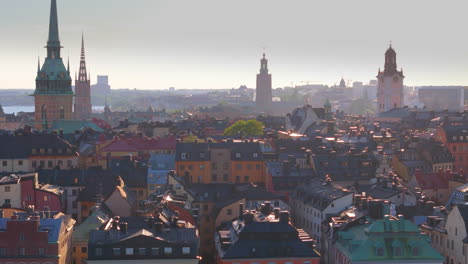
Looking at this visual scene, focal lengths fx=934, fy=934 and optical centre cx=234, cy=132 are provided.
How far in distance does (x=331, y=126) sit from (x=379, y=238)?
9561cm

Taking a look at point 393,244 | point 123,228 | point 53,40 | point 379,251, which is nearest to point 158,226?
point 123,228

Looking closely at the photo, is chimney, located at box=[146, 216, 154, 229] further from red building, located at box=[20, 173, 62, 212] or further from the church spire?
the church spire

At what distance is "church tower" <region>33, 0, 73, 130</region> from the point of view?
186 meters

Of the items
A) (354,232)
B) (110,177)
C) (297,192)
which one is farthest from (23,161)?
(354,232)

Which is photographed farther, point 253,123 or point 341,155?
point 253,123

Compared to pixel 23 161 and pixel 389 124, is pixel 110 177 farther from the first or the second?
pixel 389 124

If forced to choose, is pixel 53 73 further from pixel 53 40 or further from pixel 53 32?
pixel 53 32

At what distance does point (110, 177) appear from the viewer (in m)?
98.2

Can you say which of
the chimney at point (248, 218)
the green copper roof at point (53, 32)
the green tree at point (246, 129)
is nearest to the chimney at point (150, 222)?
the chimney at point (248, 218)

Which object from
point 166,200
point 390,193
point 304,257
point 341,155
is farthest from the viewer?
point 341,155

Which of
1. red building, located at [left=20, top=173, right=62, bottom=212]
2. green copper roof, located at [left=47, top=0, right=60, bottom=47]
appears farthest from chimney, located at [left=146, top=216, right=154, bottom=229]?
green copper roof, located at [left=47, top=0, right=60, bottom=47]

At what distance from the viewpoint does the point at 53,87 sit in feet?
612

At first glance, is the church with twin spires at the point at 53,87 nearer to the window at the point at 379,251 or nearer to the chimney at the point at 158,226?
the chimney at the point at 158,226

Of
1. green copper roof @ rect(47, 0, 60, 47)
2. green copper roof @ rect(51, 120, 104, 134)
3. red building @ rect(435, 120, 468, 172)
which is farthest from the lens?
green copper roof @ rect(47, 0, 60, 47)
